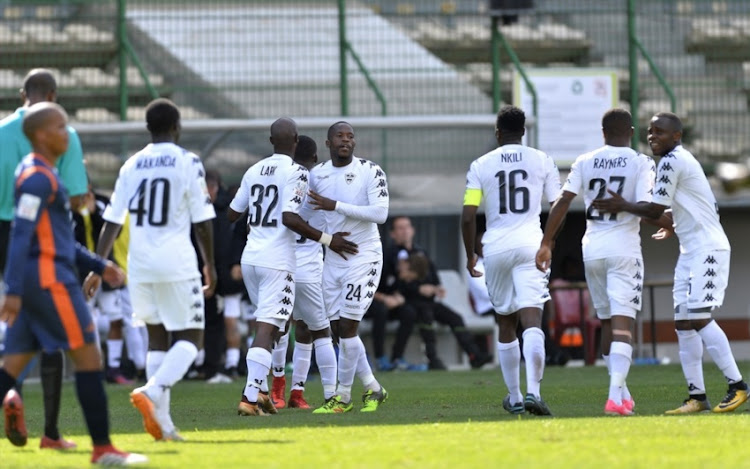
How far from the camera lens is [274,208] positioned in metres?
10.3

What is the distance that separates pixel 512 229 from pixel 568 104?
10.2 metres

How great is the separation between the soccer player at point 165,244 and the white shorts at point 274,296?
1776 mm

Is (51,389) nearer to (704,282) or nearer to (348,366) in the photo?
(348,366)

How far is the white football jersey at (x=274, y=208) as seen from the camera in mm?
10219

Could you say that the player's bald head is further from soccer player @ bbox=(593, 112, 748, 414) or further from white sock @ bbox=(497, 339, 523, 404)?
soccer player @ bbox=(593, 112, 748, 414)

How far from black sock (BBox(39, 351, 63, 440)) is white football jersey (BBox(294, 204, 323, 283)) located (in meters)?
2.84

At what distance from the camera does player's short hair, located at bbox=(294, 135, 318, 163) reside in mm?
11508

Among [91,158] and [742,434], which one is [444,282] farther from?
[742,434]

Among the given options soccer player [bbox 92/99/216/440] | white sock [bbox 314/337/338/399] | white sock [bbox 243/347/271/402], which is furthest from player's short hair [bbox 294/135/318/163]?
soccer player [bbox 92/99/216/440]

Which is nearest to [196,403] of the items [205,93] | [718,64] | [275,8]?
[205,93]

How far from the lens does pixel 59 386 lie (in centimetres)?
834

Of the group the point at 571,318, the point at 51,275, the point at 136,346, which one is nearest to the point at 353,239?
the point at 51,275

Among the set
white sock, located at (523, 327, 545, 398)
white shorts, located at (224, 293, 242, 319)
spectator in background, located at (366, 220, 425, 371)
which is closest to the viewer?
white sock, located at (523, 327, 545, 398)

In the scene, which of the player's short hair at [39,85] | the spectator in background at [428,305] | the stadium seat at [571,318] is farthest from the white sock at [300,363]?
the stadium seat at [571,318]
